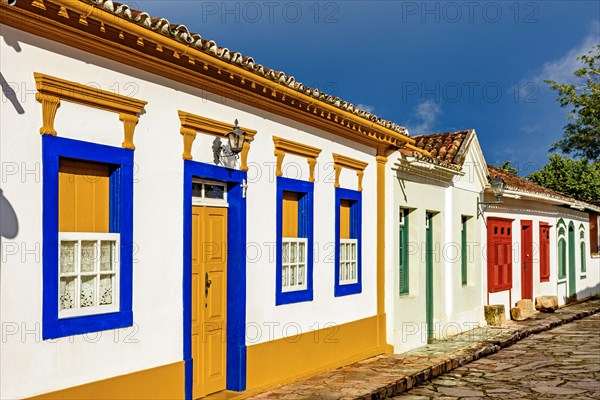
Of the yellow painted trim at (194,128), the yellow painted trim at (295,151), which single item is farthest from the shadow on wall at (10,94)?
the yellow painted trim at (295,151)

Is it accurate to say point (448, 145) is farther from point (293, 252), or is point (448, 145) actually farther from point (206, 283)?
point (206, 283)

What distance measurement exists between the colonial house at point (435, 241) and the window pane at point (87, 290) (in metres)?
6.60

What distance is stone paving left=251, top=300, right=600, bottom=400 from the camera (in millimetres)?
8258

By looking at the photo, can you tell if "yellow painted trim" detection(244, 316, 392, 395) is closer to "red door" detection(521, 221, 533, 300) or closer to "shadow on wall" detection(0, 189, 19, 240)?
"shadow on wall" detection(0, 189, 19, 240)

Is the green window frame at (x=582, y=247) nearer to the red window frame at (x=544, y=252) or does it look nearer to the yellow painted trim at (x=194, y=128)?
the red window frame at (x=544, y=252)

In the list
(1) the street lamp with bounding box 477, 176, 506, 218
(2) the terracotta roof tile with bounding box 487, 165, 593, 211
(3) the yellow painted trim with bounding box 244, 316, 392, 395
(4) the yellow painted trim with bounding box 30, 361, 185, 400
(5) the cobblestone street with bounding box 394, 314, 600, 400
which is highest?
(2) the terracotta roof tile with bounding box 487, 165, 593, 211

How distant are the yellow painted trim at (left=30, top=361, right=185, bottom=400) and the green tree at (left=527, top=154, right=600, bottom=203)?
104 ft

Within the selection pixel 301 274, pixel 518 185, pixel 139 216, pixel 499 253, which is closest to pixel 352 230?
pixel 301 274

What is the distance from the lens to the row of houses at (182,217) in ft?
17.5

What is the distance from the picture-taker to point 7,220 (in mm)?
5133

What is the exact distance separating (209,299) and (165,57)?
2665mm

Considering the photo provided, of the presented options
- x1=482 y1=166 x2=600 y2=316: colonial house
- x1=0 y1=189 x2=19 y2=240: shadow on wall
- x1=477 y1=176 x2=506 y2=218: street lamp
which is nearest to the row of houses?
x1=0 y1=189 x2=19 y2=240: shadow on wall

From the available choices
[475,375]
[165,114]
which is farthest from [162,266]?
[475,375]

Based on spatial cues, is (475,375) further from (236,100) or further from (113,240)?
(113,240)
